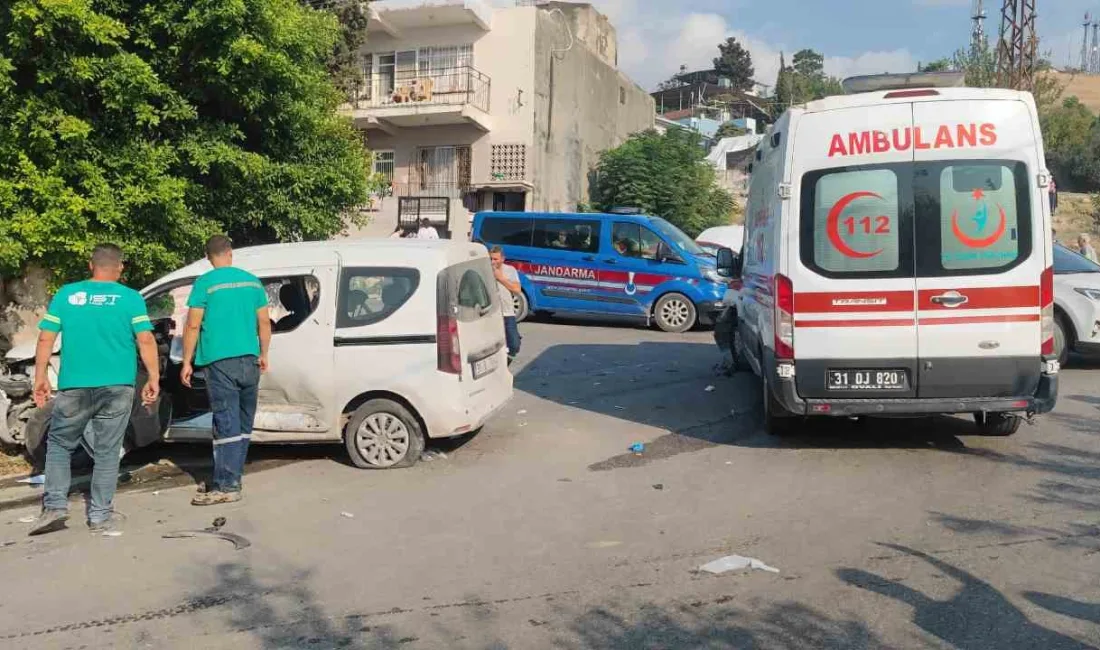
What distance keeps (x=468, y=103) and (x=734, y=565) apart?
2510cm

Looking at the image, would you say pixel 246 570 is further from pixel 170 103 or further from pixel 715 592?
pixel 170 103

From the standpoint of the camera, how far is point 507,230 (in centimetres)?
1738

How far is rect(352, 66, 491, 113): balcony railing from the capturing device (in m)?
29.1

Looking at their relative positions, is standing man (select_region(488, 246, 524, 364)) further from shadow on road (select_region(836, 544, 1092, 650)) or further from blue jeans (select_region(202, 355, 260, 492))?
shadow on road (select_region(836, 544, 1092, 650))

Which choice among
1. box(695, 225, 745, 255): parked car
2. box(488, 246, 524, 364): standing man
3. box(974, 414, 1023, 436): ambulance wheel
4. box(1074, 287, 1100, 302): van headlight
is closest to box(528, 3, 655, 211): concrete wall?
box(695, 225, 745, 255): parked car

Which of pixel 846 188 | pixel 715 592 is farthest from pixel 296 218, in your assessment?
pixel 715 592

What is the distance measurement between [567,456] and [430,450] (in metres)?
1.14

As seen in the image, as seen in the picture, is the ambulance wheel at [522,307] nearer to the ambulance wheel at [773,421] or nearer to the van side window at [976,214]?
the ambulance wheel at [773,421]

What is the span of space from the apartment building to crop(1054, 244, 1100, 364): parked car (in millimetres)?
18681

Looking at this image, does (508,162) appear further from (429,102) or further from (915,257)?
(915,257)

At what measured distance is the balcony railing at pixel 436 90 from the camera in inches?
1145

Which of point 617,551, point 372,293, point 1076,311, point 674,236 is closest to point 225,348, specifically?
point 372,293

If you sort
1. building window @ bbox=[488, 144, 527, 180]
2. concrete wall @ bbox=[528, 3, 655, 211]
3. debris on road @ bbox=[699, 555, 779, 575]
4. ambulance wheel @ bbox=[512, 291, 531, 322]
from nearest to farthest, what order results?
debris on road @ bbox=[699, 555, 779, 575]
ambulance wheel @ bbox=[512, 291, 531, 322]
building window @ bbox=[488, 144, 527, 180]
concrete wall @ bbox=[528, 3, 655, 211]

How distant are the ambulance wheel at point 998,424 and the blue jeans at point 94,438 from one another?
22.0 feet
